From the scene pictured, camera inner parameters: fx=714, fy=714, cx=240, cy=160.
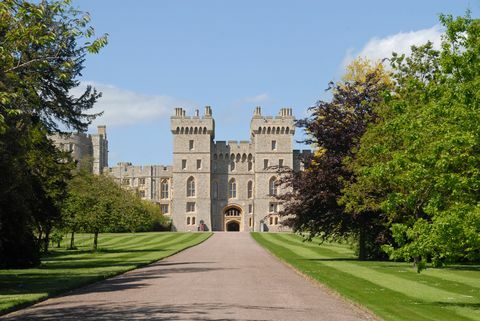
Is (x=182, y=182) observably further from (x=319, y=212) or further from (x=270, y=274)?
(x=270, y=274)

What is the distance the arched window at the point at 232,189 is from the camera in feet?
358

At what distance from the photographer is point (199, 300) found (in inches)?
661

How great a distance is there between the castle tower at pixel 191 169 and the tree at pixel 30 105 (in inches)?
2826

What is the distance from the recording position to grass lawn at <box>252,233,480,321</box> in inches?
584

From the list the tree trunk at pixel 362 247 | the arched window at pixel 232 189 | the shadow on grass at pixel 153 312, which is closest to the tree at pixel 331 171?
the tree trunk at pixel 362 247

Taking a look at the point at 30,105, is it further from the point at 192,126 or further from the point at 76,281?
the point at 192,126

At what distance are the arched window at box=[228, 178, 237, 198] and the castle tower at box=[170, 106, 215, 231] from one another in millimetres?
3931

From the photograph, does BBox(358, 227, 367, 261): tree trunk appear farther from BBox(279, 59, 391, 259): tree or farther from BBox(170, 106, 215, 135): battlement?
BBox(170, 106, 215, 135): battlement

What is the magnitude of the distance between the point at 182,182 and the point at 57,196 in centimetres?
7245

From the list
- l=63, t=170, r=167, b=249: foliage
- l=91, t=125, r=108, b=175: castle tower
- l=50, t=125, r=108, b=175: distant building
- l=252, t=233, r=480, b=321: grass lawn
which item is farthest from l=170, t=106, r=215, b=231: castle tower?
l=252, t=233, r=480, b=321: grass lawn

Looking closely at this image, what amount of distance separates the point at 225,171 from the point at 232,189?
119 inches

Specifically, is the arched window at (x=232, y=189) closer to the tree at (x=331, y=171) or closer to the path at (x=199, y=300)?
the tree at (x=331, y=171)

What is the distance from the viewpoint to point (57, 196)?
3462cm

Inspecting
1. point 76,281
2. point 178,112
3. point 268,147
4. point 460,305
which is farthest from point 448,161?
point 178,112
